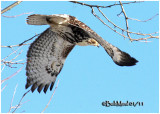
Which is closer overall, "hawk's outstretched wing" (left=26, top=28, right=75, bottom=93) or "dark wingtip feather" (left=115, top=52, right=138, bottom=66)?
"dark wingtip feather" (left=115, top=52, right=138, bottom=66)

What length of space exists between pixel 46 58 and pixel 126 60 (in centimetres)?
212

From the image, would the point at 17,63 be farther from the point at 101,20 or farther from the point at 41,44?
the point at 41,44

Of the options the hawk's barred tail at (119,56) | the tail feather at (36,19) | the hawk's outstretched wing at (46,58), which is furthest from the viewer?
the hawk's outstretched wing at (46,58)

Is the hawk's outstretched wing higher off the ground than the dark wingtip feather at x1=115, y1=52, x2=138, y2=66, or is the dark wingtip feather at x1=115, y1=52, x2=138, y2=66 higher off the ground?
the dark wingtip feather at x1=115, y1=52, x2=138, y2=66

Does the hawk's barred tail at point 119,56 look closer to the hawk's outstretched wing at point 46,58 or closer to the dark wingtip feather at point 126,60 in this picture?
the dark wingtip feather at point 126,60

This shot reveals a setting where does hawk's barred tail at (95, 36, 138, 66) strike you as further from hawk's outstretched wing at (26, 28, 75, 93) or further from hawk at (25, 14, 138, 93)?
hawk's outstretched wing at (26, 28, 75, 93)

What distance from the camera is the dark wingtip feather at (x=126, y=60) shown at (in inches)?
152

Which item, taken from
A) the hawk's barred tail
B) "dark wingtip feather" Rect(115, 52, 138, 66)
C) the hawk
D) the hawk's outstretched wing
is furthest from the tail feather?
"dark wingtip feather" Rect(115, 52, 138, 66)

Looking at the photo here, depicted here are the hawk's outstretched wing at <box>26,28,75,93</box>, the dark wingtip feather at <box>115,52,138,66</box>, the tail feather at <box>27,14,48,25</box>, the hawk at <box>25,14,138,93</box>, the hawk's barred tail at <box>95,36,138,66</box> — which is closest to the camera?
the hawk's barred tail at <box>95,36,138,66</box>

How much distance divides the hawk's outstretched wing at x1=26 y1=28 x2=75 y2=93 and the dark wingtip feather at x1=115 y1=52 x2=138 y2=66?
1.61 m

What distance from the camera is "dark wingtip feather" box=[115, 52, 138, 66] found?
3.86m

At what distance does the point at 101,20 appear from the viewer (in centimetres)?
384

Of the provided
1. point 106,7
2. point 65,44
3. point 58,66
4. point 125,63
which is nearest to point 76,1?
point 106,7

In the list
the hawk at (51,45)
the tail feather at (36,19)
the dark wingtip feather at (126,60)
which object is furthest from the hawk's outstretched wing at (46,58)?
the dark wingtip feather at (126,60)
